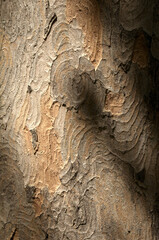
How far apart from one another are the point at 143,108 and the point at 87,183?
0.86ft

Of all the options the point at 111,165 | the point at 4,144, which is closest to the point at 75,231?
the point at 111,165

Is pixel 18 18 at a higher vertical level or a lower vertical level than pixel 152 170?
higher

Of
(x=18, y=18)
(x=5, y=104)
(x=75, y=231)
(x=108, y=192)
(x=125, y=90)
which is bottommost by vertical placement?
(x=75, y=231)

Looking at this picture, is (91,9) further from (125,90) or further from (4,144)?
(4,144)

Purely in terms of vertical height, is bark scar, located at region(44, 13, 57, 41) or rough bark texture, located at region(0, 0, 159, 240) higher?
bark scar, located at region(44, 13, 57, 41)

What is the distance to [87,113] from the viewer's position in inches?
37.9

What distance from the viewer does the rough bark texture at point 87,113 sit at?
3.05ft

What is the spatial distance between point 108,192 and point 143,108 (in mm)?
253

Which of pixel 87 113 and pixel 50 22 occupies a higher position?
pixel 50 22

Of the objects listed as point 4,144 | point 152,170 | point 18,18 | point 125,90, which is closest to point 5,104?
point 4,144

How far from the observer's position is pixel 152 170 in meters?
0.96

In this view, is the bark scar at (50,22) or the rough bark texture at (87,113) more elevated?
the bark scar at (50,22)

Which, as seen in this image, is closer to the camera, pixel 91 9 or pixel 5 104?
pixel 91 9

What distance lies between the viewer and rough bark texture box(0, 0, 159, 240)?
0.93 metres
